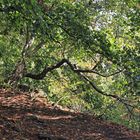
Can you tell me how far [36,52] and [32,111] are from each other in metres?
3.40

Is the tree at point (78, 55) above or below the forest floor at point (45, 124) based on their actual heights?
above

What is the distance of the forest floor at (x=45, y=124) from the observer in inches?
411

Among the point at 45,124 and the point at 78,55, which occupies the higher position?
the point at 78,55

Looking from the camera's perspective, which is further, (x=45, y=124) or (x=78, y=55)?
(x=78, y=55)

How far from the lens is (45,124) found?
12.0 meters

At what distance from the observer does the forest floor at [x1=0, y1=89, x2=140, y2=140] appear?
34.3ft

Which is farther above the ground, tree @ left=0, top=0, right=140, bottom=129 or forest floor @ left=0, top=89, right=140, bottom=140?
tree @ left=0, top=0, right=140, bottom=129

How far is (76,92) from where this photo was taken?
55.9ft

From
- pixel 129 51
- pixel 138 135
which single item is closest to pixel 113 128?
pixel 138 135

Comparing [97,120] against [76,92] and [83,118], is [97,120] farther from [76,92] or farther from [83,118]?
[76,92]

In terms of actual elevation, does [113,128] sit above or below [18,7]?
below

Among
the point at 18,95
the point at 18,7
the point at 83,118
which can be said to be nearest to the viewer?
the point at 18,7

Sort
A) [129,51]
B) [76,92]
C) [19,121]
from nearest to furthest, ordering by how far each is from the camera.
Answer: [129,51]
[19,121]
[76,92]

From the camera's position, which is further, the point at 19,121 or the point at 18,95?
the point at 18,95
